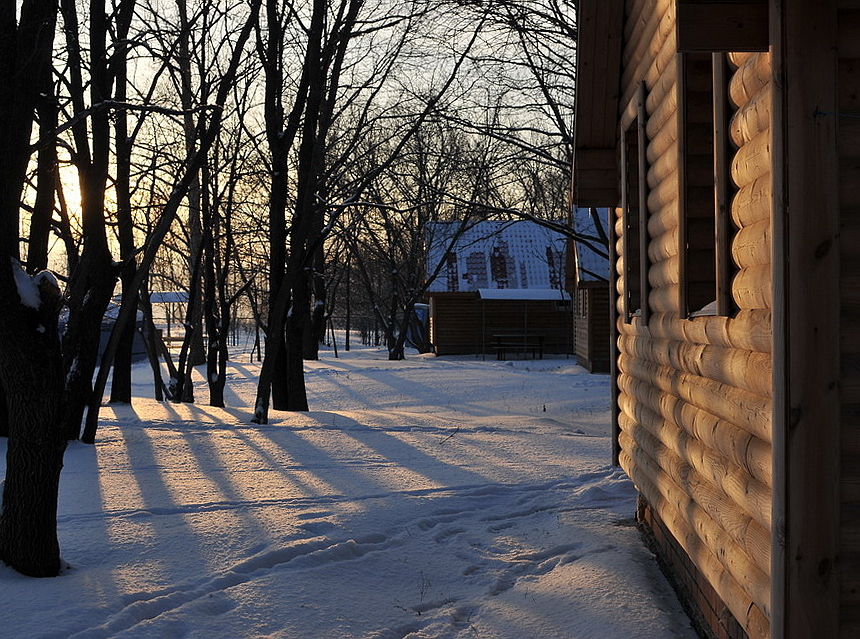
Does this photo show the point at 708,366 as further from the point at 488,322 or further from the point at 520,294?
the point at 488,322

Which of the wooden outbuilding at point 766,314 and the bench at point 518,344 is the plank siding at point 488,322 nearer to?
the bench at point 518,344

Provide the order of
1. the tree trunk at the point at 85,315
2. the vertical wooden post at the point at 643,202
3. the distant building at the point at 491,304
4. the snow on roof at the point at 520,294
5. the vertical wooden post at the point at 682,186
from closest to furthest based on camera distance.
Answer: the vertical wooden post at the point at 682,186
the vertical wooden post at the point at 643,202
the tree trunk at the point at 85,315
the snow on roof at the point at 520,294
the distant building at the point at 491,304

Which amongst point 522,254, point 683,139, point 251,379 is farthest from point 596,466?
point 522,254

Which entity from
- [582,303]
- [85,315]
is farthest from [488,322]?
[85,315]

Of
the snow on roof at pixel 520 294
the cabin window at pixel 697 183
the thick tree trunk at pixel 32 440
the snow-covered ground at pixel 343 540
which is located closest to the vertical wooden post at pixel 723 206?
the cabin window at pixel 697 183

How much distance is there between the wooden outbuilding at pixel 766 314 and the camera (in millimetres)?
2750

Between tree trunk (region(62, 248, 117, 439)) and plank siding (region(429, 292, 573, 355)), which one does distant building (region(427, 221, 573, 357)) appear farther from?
tree trunk (region(62, 248, 117, 439))

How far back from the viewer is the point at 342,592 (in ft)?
16.3

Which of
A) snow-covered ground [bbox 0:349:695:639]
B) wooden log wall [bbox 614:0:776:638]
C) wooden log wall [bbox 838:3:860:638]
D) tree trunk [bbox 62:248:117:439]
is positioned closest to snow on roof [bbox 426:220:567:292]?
snow-covered ground [bbox 0:349:695:639]

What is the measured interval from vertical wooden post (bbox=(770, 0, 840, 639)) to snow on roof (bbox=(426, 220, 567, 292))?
30910mm

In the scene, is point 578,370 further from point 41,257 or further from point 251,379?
point 41,257

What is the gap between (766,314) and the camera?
305 centimetres

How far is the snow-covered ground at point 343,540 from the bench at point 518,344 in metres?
20.9

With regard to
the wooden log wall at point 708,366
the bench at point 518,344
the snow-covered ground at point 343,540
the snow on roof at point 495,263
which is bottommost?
the snow-covered ground at point 343,540
